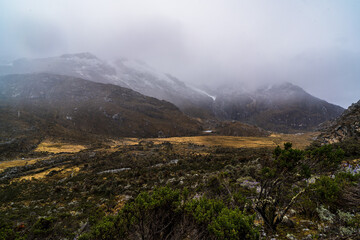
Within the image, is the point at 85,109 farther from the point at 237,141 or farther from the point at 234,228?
the point at 234,228

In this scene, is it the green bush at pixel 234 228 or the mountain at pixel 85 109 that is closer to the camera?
the green bush at pixel 234 228

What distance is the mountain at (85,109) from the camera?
73556mm

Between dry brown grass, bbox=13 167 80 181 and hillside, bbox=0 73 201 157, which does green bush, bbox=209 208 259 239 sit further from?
hillside, bbox=0 73 201 157

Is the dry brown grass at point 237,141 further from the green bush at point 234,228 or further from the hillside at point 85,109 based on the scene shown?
the green bush at point 234,228

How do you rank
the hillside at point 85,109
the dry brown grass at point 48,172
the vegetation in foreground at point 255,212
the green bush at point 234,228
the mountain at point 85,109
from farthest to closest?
the mountain at point 85,109
the hillside at point 85,109
the dry brown grass at point 48,172
the vegetation in foreground at point 255,212
the green bush at point 234,228

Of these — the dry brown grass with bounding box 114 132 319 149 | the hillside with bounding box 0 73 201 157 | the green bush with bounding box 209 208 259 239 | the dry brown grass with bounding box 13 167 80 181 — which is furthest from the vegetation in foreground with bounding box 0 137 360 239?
the hillside with bounding box 0 73 201 157

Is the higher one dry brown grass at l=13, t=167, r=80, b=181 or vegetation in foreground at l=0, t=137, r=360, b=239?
vegetation in foreground at l=0, t=137, r=360, b=239

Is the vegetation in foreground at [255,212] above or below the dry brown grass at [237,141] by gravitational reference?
above

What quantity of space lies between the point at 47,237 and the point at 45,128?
2546 inches

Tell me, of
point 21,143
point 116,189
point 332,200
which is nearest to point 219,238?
point 332,200

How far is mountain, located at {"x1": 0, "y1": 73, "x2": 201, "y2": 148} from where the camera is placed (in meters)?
73.6

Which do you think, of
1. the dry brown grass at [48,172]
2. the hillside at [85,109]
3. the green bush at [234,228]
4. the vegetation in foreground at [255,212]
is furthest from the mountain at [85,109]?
the green bush at [234,228]

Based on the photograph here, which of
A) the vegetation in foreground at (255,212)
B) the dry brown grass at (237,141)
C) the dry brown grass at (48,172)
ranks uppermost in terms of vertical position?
the vegetation in foreground at (255,212)

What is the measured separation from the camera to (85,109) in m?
92.6
